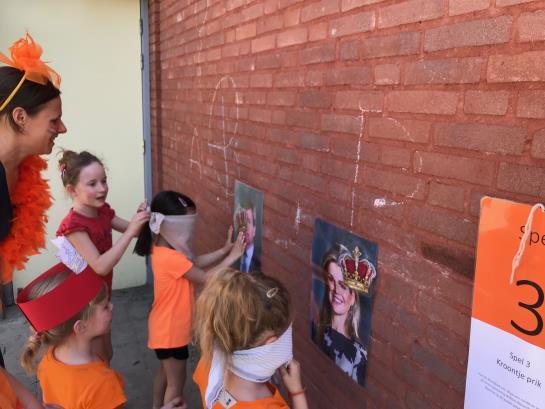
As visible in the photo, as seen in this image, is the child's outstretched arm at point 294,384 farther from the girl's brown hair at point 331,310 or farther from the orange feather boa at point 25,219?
the orange feather boa at point 25,219

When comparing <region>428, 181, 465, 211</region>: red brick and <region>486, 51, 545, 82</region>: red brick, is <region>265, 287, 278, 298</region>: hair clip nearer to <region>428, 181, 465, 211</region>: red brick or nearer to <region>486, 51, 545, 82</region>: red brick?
<region>428, 181, 465, 211</region>: red brick

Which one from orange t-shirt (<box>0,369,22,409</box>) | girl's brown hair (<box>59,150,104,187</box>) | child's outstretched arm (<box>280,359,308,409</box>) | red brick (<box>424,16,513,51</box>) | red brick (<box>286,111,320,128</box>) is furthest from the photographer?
girl's brown hair (<box>59,150,104,187</box>)

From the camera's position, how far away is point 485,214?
1429mm

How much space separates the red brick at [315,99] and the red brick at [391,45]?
30 centimetres

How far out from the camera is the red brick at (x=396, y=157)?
5.70 ft

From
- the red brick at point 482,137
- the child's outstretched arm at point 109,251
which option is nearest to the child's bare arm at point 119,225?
the child's outstretched arm at point 109,251

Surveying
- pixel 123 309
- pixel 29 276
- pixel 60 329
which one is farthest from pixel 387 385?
pixel 29 276

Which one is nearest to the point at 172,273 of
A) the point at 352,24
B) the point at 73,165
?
the point at 73,165

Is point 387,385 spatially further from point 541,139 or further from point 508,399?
point 541,139

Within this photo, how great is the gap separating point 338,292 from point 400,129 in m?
0.85

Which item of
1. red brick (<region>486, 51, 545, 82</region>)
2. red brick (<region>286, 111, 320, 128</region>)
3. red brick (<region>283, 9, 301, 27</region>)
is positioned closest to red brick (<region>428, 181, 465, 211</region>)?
red brick (<region>486, 51, 545, 82</region>)

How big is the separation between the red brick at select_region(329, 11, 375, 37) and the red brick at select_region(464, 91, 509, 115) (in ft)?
1.91

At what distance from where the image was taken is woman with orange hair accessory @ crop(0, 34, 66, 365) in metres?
1.94

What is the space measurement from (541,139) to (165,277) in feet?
7.23
